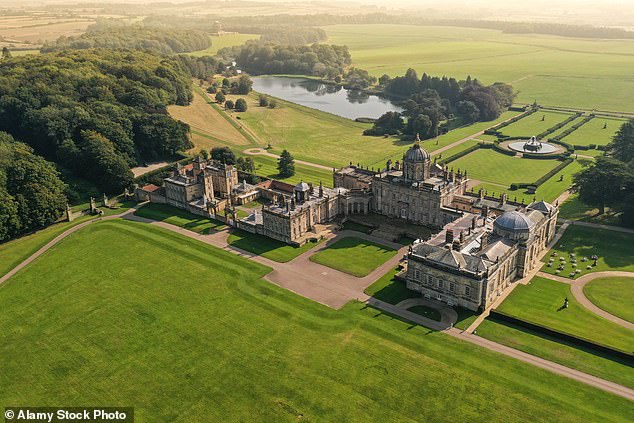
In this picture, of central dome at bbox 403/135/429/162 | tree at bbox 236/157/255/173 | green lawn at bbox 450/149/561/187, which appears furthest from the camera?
tree at bbox 236/157/255/173

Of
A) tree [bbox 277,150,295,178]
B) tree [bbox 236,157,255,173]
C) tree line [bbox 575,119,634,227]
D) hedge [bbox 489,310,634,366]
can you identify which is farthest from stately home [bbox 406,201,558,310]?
tree [bbox 236,157,255,173]

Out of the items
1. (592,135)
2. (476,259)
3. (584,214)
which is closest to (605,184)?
(584,214)

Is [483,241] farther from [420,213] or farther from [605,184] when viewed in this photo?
[605,184]

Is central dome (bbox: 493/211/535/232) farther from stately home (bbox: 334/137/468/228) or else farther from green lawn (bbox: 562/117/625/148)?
green lawn (bbox: 562/117/625/148)

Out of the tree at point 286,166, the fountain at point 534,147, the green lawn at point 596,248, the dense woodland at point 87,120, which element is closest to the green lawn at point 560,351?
the green lawn at point 596,248

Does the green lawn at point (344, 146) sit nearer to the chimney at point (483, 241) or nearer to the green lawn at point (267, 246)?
the green lawn at point (267, 246)

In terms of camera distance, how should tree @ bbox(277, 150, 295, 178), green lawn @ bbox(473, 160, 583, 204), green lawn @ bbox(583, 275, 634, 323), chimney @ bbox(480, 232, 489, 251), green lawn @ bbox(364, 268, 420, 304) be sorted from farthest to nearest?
tree @ bbox(277, 150, 295, 178) → green lawn @ bbox(473, 160, 583, 204) → chimney @ bbox(480, 232, 489, 251) → green lawn @ bbox(364, 268, 420, 304) → green lawn @ bbox(583, 275, 634, 323)

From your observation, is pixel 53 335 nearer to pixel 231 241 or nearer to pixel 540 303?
pixel 231 241
